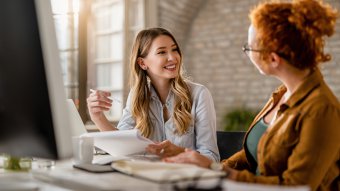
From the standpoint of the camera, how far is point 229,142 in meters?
1.98

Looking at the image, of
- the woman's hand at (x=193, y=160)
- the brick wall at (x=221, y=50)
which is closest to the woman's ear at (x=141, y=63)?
the woman's hand at (x=193, y=160)

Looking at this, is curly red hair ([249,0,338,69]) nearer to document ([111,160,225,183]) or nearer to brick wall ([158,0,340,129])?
document ([111,160,225,183])

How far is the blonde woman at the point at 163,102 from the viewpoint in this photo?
2.02m

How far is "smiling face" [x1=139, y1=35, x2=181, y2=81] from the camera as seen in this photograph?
2.23 m

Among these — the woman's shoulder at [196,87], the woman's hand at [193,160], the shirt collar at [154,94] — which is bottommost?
the woman's hand at [193,160]

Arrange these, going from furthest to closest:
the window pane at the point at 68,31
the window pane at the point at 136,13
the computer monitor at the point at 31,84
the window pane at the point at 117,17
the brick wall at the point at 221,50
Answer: the brick wall at the point at 221,50 < the window pane at the point at 136,13 < the window pane at the point at 117,17 < the window pane at the point at 68,31 < the computer monitor at the point at 31,84

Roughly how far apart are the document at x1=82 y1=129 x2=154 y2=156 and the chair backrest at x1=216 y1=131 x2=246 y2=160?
1.81ft

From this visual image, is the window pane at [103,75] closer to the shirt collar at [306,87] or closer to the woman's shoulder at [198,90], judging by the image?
the woman's shoulder at [198,90]

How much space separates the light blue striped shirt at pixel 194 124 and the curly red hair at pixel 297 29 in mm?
791

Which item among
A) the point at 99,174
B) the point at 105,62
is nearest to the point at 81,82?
the point at 105,62

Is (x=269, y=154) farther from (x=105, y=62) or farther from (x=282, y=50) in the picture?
(x=105, y=62)

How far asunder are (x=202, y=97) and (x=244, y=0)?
11.6ft

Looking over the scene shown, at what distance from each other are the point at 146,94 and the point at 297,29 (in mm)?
1172

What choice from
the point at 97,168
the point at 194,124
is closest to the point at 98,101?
the point at 194,124
